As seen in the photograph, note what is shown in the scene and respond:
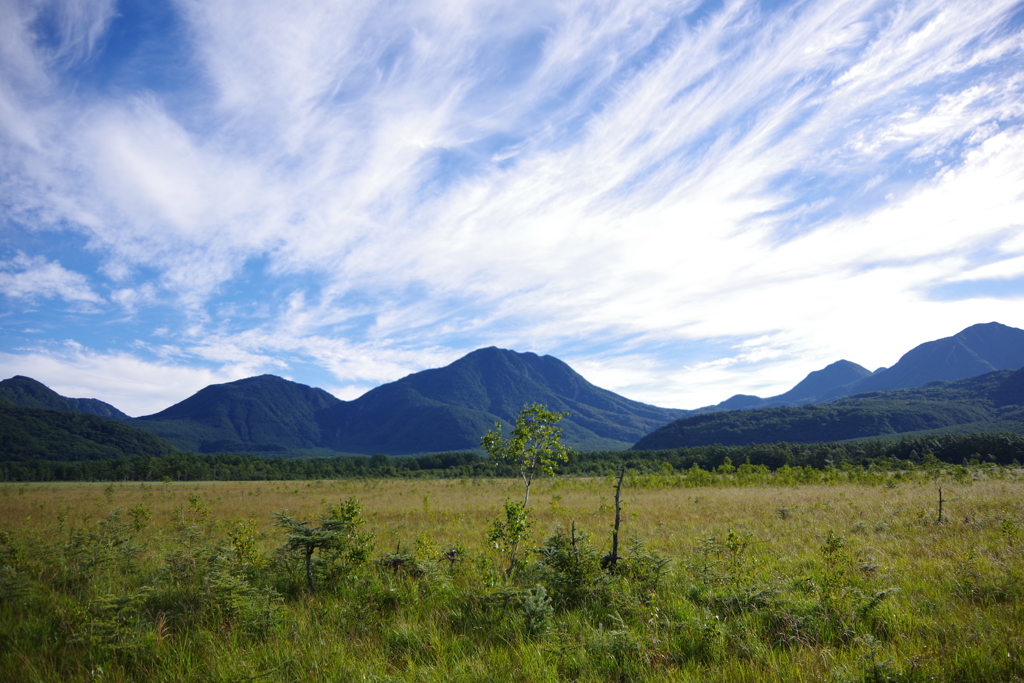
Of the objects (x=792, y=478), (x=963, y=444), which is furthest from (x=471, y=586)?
(x=963, y=444)

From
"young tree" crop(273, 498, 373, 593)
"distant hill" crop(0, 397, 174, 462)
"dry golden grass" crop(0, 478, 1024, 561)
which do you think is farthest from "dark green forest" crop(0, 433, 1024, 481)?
"distant hill" crop(0, 397, 174, 462)

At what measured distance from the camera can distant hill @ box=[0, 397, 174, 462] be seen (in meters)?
140

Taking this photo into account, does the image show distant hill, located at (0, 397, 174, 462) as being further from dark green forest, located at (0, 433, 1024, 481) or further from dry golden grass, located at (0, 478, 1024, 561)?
dry golden grass, located at (0, 478, 1024, 561)

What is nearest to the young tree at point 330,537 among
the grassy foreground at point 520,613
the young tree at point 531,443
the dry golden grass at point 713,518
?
the grassy foreground at point 520,613

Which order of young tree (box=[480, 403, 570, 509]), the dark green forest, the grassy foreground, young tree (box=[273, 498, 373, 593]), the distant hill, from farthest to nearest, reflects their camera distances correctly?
1. the distant hill
2. the dark green forest
3. young tree (box=[480, 403, 570, 509])
4. young tree (box=[273, 498, 373, 593])
5. the grassy foreground

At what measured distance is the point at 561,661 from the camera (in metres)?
5.24

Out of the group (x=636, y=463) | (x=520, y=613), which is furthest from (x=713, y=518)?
(x=636, y=463)

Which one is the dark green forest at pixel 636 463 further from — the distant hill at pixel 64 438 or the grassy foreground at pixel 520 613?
the distant hill at pixel 64 438

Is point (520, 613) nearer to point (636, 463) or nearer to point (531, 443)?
point (531, 443)

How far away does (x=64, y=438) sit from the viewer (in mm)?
155000

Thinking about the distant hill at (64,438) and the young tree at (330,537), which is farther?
the distant hill at (64,438)

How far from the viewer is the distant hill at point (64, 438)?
139625 mm

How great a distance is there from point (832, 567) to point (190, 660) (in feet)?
38.7

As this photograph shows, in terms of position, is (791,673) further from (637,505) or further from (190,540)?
(637,505)
